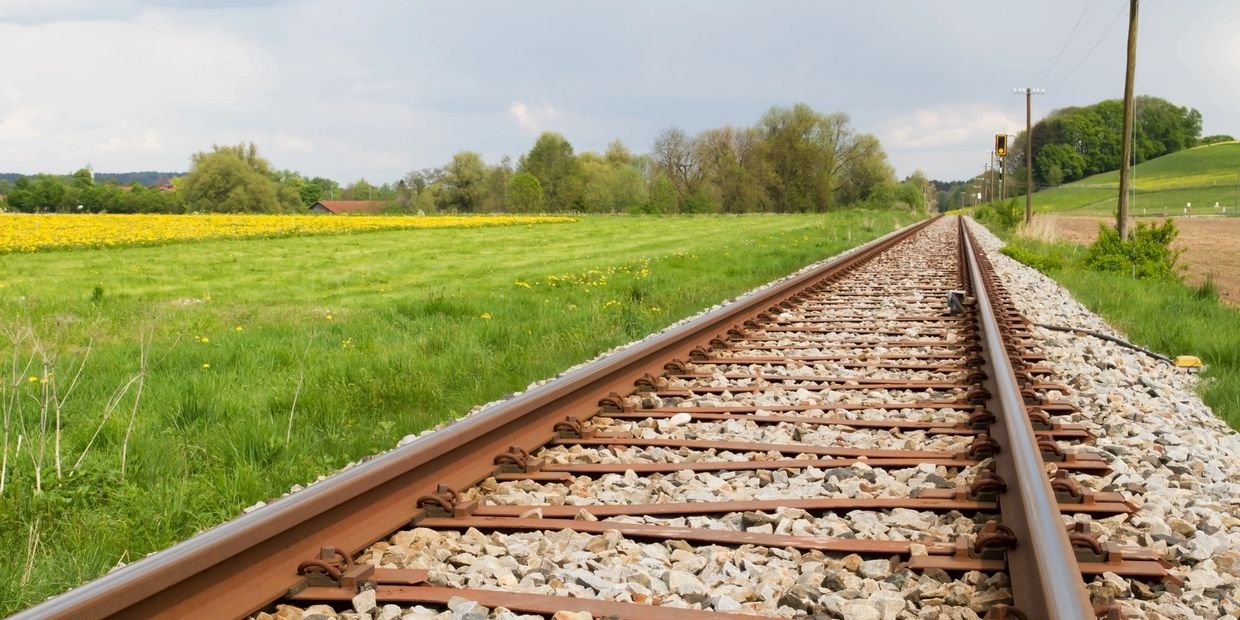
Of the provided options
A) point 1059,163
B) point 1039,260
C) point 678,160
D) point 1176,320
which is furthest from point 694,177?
point 1176,320

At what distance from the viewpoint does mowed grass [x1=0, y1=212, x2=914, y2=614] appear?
12.2ft

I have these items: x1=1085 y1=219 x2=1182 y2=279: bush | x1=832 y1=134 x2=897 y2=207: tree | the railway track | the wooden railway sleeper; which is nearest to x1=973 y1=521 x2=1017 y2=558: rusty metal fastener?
the railway track

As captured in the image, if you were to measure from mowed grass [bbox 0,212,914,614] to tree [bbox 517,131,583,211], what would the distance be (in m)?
84.5

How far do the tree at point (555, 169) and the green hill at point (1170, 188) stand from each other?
157ft

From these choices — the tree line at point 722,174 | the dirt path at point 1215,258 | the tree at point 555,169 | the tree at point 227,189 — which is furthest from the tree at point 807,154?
the dirt path at point 1215,258

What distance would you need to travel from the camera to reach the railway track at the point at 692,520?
2.43 meters

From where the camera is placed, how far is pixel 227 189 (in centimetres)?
7950

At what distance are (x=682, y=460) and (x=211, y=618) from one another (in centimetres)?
204

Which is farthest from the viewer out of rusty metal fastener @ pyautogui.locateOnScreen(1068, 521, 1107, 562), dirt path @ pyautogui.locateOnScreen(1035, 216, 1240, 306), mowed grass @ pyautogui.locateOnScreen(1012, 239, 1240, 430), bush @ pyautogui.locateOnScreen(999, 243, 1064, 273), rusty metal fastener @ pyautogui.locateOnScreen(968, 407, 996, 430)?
dirt path @ pyautogui.locateOnScreen(1035, 216, 1240, 306)

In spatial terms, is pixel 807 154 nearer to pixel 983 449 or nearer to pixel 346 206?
pixel 346 206

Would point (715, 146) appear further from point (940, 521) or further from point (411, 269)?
point (940, 521)

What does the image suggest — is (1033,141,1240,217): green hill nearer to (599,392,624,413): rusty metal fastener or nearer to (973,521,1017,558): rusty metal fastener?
(599,392,624,413): rusty metal fastener

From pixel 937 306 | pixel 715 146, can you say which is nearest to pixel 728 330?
pixel 937 306

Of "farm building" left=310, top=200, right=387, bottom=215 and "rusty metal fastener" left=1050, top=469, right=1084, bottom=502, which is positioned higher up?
"farm building" left=310, top=200, right=387, bottom=215
